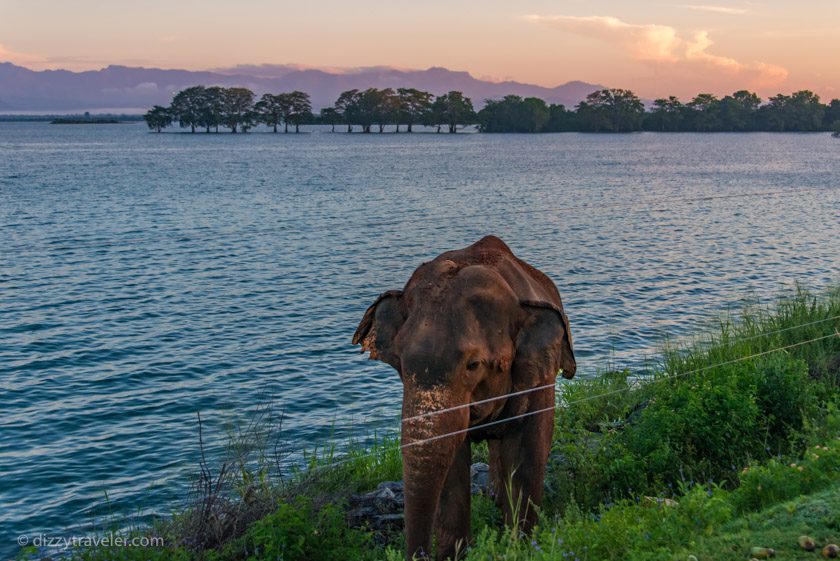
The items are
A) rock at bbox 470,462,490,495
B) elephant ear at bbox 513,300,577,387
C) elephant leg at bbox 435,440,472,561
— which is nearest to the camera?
elephant ear at bbox 513,300,577,387

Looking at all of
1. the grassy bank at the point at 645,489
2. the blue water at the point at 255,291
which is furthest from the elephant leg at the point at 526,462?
the blue water at the point at 255,291

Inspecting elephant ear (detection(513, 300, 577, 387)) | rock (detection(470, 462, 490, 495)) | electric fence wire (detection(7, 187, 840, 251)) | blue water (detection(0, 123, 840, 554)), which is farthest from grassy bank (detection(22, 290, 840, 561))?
electric fence wire (detection(7, 187, 840, 251))

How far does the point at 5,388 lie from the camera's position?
20766 millimetres

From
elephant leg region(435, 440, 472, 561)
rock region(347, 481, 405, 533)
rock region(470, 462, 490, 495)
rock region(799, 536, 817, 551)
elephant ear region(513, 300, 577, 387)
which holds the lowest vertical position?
rock region(347, 481, 405, 533)

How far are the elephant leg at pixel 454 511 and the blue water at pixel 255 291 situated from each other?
675cm

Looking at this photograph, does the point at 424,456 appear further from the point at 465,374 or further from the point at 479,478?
the point at 479,478

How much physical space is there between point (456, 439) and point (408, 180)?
262ft

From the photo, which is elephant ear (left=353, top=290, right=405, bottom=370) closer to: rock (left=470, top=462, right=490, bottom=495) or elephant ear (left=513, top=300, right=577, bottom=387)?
elephant ear (left=513, top=300, right=577, bottom=387)

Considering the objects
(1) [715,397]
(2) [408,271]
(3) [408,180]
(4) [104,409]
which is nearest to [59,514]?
(4) [104,409]

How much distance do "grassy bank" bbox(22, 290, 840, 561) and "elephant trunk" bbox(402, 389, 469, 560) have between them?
325 mm

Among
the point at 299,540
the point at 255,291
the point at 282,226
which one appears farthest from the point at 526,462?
the point at 282,226

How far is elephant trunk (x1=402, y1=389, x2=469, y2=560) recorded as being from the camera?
24.0 feet

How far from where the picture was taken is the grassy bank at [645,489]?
23.0ft

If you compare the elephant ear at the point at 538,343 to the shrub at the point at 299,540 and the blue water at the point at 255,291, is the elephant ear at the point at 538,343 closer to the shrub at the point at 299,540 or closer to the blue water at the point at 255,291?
the shrub at the point at 299,540
